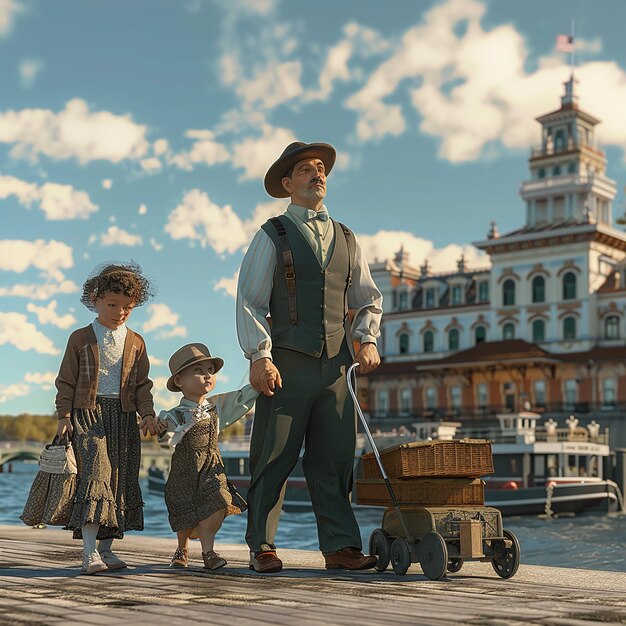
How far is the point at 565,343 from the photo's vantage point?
45.9m

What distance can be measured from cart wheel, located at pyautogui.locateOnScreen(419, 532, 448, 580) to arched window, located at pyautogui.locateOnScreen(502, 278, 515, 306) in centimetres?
4337

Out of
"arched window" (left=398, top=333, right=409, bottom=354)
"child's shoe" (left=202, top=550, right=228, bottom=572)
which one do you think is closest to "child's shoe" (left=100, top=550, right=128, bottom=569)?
"child's shoe" (left=202, top=550, right=228, bottom=572)

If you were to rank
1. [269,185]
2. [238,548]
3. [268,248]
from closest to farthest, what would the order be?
1. [268,248]
2. [269,185]
3. [238,548]

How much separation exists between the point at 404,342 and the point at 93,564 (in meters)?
47.9

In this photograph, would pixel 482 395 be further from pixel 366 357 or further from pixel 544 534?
pixel 366 357

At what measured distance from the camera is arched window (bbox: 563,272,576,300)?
4578 centimetres

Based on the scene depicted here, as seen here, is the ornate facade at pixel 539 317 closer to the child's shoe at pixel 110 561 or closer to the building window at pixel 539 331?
the building window at pixel 539 331

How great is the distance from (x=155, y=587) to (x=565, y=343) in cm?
4289

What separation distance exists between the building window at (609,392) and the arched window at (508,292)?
603 centimetres

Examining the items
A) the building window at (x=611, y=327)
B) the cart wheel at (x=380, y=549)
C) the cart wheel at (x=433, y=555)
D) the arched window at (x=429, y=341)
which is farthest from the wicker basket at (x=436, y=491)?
the arched window at (x=429, y=341)

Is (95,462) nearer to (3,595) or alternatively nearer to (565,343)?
(3,595)

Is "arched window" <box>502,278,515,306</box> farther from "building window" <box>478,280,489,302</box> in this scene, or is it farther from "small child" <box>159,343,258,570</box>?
"small child" <box>159,343,258,570</box>

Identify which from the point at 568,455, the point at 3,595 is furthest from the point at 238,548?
the point at 568,455

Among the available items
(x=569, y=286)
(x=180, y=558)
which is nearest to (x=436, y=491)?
(x=180, y=558)
